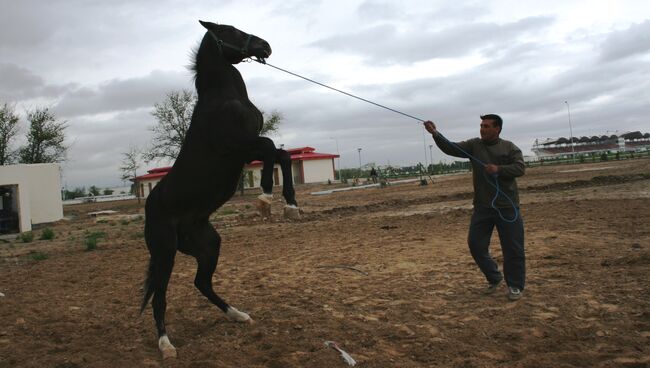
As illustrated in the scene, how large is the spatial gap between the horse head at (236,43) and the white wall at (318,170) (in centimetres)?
5077

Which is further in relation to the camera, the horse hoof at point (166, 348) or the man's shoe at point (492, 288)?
the man's shoe at point (492, 288)

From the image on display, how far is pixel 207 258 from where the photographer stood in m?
4.93

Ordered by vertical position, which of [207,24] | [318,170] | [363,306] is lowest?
[363,306]

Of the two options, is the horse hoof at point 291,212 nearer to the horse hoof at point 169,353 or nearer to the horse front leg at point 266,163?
the horse front leg at point 266,163

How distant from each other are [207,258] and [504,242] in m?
3.34

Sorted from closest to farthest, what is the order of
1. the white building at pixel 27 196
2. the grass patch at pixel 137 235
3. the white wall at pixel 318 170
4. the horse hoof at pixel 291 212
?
the horse hoof at pixel 291 212, the grass patch at pixel 137 235, the white building at pixel 27 196, the white wall at pixel 318 170

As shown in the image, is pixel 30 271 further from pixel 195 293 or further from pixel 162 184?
pixel 162 184

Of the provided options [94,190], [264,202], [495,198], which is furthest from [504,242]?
[94,190]

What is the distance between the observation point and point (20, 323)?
555 cm

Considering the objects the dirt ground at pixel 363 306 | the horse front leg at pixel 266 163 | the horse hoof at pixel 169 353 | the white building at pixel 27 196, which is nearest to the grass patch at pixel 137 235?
the dirt ground at pixel 363 306

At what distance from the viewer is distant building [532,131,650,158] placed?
108375 millimetres

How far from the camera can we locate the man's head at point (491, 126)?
555cm

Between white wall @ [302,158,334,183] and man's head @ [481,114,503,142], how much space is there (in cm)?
4969

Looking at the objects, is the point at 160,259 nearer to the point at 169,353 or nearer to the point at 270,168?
the point at 169,353
